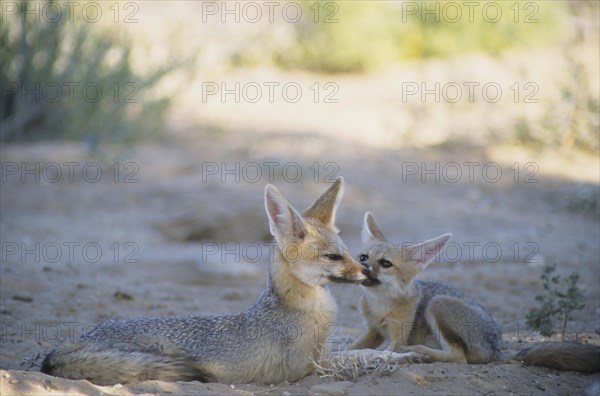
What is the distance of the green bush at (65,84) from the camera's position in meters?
14.5

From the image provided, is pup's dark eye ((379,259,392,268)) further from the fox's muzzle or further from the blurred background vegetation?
the blurred background vegetation

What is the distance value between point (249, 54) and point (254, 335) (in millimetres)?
18030

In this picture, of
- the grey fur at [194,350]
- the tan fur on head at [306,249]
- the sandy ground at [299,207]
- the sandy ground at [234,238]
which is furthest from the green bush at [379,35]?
the grey fur at [194,350]

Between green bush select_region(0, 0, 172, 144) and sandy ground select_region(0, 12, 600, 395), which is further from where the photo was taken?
green bush select_region(0, 0, 172, 144)

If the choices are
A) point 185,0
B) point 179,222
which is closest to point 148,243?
point 179,222

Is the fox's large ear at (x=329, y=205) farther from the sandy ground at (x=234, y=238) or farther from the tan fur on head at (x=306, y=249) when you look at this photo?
the sandy ground at (x=234, y=238)

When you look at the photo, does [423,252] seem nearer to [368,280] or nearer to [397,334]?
[368,280]

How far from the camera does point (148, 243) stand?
982cm

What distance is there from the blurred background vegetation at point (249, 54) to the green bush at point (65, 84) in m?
0.02

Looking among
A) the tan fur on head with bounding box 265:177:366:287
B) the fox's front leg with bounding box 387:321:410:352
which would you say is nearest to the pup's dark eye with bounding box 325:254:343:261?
the tan fur on head with bounding box 265:177:366:287

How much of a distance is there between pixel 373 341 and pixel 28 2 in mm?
11149

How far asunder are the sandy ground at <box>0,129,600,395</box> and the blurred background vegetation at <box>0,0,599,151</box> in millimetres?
701

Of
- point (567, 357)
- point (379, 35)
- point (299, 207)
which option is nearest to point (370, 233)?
point (567, 357)

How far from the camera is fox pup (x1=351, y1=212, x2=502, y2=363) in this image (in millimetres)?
5473
